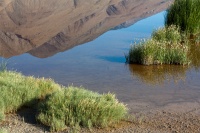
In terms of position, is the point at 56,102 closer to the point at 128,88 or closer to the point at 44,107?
the point at 44,107

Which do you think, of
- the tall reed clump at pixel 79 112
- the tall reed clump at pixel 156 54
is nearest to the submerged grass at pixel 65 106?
the tall reed clump at pixel 79 112

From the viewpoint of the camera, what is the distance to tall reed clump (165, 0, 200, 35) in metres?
18.5

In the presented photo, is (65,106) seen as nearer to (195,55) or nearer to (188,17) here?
(195,55)

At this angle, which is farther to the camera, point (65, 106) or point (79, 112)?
point (65, 106)

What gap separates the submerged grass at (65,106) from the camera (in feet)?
26.8

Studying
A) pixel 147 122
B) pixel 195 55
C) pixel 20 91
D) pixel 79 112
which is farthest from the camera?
pixel 195 55

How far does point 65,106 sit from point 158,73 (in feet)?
17.1

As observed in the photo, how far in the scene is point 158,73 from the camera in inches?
510

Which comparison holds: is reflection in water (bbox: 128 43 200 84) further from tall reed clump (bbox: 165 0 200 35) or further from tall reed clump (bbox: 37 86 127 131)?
tall reed clump (bbox: 165 0 200 35)

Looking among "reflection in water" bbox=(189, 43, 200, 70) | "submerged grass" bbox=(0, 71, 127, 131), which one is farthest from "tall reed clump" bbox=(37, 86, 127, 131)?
"reflection in water" bbox=(189, 43, 200, 70)

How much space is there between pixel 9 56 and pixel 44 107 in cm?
1045

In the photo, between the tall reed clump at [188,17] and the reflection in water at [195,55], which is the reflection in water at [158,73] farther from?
the tall reed clump at [188,17]

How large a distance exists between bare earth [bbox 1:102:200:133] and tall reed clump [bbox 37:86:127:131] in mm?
152

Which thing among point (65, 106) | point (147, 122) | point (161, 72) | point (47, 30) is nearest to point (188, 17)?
point (161, 72)
